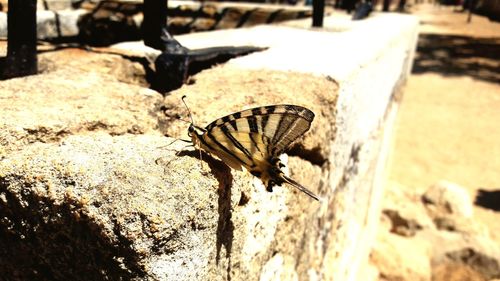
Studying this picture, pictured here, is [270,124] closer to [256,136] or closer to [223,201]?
[256,136]

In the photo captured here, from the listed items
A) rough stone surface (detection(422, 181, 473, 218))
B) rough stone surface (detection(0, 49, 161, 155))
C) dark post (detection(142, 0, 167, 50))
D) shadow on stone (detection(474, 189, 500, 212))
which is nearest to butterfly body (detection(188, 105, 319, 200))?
rough stone surface (detection(0, 49, 161, 155))

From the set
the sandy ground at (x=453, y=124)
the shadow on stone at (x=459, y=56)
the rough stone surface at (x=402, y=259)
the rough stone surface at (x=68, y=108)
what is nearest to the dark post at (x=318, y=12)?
the rough stone surface at (x=68, y=108)

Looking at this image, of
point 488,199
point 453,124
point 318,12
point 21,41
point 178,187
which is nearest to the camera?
point 178,187

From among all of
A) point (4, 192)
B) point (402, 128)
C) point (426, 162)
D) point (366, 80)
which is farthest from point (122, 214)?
point (402, 128)

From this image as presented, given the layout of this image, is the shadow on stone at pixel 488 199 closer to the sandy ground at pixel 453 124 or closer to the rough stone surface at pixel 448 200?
the sandy ground at pixel 453 124

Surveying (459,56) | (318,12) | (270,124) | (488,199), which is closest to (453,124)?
(488,199)

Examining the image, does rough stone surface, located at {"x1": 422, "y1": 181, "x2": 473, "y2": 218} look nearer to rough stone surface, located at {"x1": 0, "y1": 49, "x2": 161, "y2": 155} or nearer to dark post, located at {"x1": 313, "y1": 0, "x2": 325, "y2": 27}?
dark post, located at {"x1": 313, "y1": 0, "x2": 325, "y2": 27}
